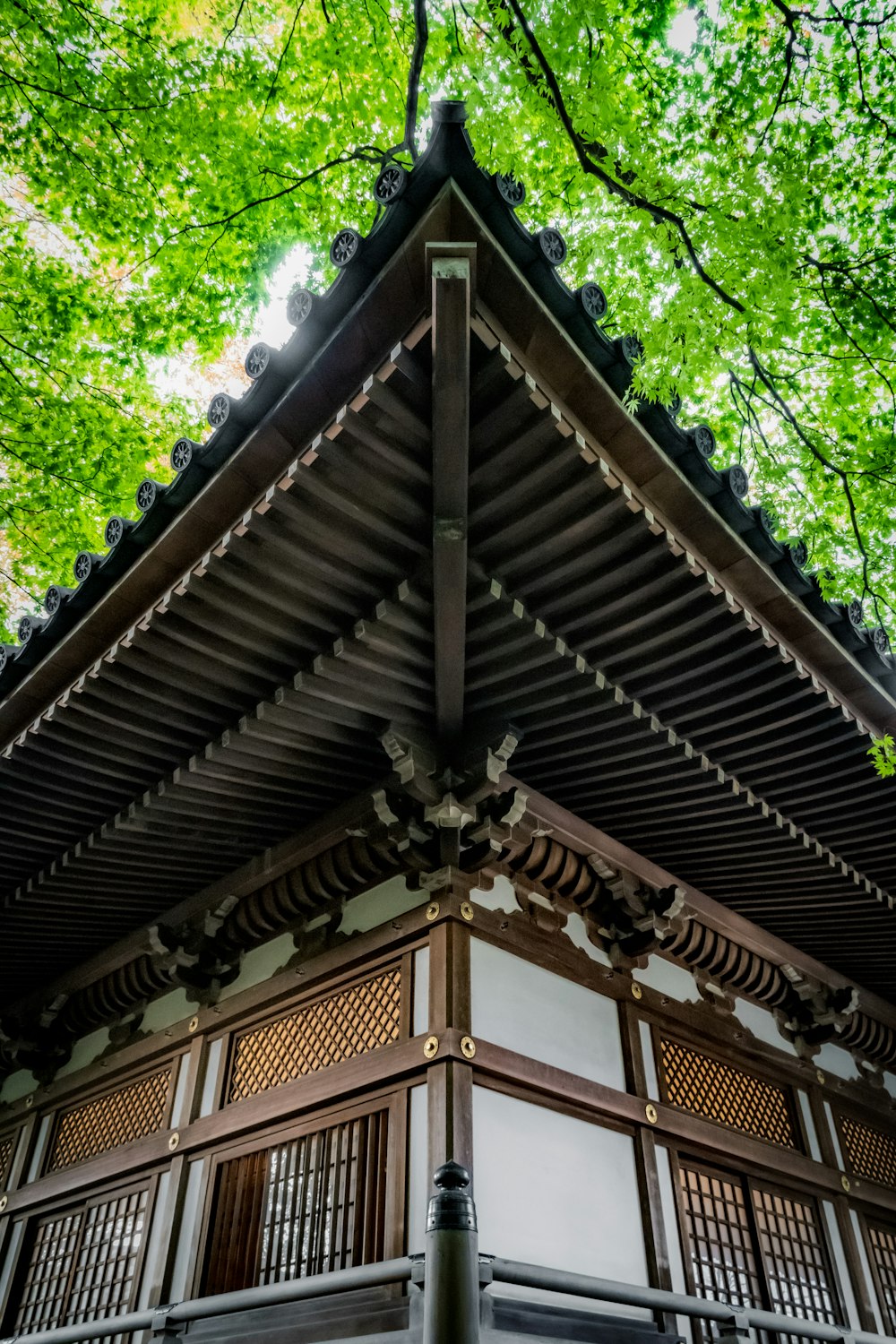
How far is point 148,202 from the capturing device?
8906 millimetres

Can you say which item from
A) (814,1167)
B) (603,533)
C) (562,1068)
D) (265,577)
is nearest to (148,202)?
(265,577)

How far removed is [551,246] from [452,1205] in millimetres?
3272

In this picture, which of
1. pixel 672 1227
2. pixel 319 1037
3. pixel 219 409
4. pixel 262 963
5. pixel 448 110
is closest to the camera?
pixel 448 110

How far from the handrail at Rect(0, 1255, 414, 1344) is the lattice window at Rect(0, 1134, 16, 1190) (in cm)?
267

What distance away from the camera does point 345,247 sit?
3.17m

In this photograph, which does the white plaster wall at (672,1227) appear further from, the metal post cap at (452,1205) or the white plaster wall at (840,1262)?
the metal post cap at (452,1205)

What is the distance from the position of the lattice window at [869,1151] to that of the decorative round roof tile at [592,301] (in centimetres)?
650

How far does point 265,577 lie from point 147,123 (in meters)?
6.59

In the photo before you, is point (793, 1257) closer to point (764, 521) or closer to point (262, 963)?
point (262, 963)

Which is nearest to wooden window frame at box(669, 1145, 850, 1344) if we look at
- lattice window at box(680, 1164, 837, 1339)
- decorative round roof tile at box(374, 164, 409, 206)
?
lattice window at box(680, 1164, 837, 1339)

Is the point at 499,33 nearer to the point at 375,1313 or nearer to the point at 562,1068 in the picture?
the point at 562,1068

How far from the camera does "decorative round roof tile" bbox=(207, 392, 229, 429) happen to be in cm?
370

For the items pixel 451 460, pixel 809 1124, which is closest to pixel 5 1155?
pixel 809 1124

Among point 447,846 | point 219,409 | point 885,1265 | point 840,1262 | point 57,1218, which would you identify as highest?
point 219,409
